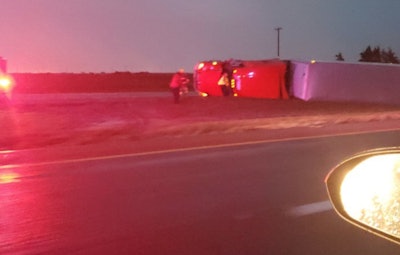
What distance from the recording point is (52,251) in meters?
8.10

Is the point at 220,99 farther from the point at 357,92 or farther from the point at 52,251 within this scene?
the point at 52,251

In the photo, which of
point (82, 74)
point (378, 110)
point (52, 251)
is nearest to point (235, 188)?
point (52, 251)

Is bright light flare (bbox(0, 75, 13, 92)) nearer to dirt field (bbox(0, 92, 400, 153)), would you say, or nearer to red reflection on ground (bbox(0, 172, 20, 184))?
dirt field (bbox(0, 92, 400, 153))

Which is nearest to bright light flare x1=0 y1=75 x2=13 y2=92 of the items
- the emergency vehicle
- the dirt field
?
the dirt field

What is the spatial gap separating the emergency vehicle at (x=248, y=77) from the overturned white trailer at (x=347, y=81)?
2.73 feet

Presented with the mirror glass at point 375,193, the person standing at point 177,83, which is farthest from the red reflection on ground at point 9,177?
the person standing at point 177,83

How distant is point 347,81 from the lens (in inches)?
1585

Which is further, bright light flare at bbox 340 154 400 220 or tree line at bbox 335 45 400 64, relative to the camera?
tree line at bbox 335 45 400 64

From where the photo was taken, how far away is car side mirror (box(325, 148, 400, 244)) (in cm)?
426

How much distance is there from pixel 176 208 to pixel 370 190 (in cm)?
606

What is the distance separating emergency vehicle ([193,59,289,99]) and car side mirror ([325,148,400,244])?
36.3 m

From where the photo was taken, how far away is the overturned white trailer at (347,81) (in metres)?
39.1

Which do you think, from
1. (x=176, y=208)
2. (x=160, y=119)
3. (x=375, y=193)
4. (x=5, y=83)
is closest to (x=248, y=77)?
(x=160, y=119)

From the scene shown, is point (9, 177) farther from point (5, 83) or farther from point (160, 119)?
point (5, 83)
